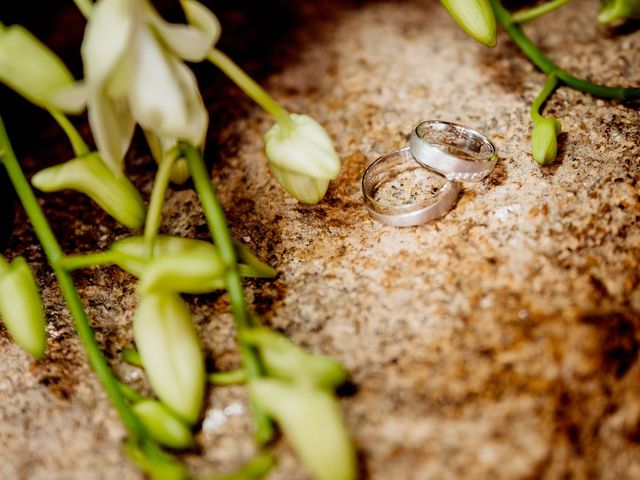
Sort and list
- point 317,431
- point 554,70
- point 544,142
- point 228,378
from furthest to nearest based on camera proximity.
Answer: point 554,70 → point 544,142 → point 228,378 → point 317,431

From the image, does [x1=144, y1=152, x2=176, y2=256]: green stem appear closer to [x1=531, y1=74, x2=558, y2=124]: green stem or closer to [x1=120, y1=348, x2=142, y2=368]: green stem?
[x1=120, y1=348, x2=142, y2=368]: green stem

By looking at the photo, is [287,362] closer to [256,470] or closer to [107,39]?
[256,470]

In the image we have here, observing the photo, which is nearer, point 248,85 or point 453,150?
point 248,85

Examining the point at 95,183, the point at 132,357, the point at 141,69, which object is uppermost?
the point at 141,69

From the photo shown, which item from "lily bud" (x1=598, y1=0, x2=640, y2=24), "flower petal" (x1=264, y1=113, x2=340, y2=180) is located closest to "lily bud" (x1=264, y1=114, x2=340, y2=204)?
"flower petal" (x1=264, y1=113, x2=340, y2=180)

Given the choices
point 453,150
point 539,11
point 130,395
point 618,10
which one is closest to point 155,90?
point 130,395

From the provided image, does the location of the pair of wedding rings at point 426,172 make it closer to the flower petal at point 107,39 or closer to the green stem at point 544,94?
the green stem at point 544,94
